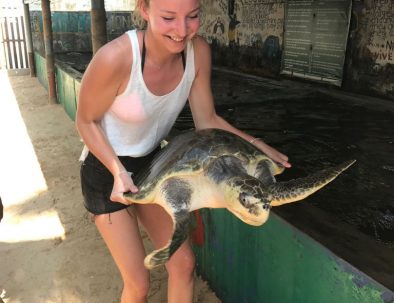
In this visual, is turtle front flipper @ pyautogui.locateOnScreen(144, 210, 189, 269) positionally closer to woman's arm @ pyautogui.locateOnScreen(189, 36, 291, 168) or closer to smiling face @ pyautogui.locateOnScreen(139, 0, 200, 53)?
woman's arm @ pyautogui.locateOnScreen(189, 36, 291, 168)

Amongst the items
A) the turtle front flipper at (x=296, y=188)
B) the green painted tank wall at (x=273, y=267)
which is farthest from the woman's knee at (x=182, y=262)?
the turtle front flipper at (x=296, y=188)

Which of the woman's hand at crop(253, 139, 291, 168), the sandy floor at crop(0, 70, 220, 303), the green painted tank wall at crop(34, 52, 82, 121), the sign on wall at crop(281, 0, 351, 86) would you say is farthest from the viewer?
the sign on wall at crop(281, 0, 351, 86)

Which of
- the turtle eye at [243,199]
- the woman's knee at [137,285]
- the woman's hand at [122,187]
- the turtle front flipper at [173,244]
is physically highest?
the turtle eye at [243,199]

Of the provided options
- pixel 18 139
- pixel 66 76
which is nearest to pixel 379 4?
pixel 66 76

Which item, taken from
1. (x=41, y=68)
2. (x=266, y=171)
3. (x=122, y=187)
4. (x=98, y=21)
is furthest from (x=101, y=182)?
(x=41, y=68)

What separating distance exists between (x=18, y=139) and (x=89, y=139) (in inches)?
200

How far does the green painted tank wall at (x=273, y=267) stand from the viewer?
1.46m

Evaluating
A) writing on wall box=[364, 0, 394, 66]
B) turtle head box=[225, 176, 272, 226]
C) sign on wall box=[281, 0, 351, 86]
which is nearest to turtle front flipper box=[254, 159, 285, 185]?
turtle head box=[225, 176, 272, 226]

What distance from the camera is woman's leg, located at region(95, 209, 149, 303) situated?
164 centimetres

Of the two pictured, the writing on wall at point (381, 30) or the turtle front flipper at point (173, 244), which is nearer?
the turtle front flipper at point (173, 244)

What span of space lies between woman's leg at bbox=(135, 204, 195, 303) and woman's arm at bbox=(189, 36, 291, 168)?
41 centimetres

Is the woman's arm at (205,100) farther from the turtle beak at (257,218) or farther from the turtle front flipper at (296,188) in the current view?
the turtle beak at (257,218)

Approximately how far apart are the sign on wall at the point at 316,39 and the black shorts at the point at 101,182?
619 cm

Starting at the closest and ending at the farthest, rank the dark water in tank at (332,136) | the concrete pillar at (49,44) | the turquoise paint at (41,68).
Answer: the dark water in tank at (332,136), the concrete pillar at (49,44), the turquoise paint at (41,68)
